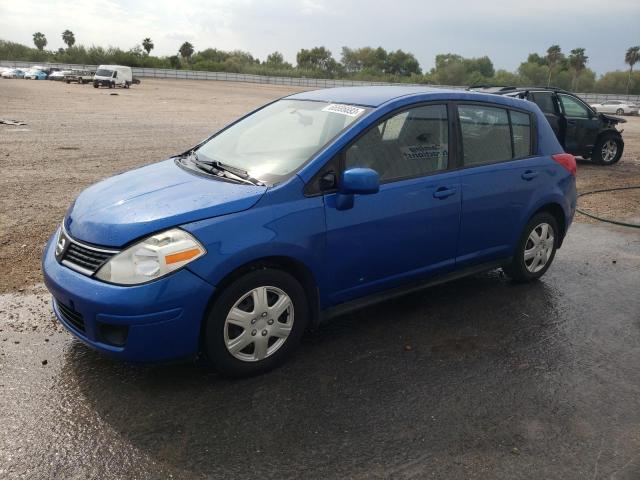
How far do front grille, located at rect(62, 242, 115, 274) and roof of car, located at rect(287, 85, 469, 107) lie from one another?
2132 mm

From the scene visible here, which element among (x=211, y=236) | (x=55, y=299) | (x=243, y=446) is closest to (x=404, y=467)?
(x=243, y=446)

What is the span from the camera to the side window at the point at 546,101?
11.9m

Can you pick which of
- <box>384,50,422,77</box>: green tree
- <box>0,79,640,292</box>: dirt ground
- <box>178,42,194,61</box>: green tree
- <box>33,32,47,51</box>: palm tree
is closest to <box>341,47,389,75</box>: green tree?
<box>384,50,422,77</box>: green tree

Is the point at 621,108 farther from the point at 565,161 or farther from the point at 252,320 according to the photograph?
the point at 252,320

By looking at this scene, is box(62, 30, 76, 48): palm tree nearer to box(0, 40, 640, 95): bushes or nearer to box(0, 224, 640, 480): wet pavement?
box(0, 40, 640, 95): bushes

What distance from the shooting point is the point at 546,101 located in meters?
12.2

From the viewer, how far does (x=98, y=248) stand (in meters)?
3.20

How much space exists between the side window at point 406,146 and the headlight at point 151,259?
50.0 inches

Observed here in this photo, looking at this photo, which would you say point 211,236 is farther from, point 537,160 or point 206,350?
point 537,160

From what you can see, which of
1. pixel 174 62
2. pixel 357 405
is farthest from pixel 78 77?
pixel 357 405

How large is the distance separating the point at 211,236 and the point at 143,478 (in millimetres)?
1292

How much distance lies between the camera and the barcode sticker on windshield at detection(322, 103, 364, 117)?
13.2ft

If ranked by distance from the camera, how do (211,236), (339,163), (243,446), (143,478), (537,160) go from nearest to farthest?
(143,478) → (243,446) → (211,236) → (339,163) → (537,160)

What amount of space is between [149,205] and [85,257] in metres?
0.48
